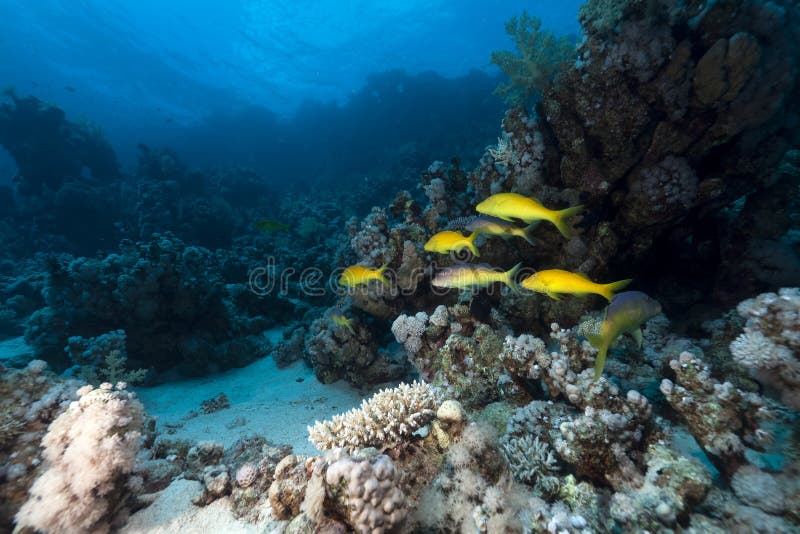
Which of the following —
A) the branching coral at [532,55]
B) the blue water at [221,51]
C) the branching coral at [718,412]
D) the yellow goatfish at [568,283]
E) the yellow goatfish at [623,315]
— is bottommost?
the branching coral at [718,412]

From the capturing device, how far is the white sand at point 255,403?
518 cm

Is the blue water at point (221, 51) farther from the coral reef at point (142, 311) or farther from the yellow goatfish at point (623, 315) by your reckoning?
the yellow goatfish at point (623, 315)

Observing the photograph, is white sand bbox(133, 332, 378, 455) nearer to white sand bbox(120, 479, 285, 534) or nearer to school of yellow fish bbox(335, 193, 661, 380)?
white sand bbox(120, 479, 285, 534)

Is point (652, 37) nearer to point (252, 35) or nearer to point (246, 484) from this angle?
point (246, 484)

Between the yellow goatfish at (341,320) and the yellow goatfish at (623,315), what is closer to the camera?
the yellow goatfish at (623,315)

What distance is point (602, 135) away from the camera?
456 centimetres

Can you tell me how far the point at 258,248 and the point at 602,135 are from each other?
13588 millimetres

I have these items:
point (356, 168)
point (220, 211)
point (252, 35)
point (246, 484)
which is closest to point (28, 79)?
point (252, 35)

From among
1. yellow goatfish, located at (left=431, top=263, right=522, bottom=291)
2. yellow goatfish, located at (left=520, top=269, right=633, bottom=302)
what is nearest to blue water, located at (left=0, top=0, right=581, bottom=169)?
yellow goatfish, located at (left=431, top=263, right=522, bottom=291)

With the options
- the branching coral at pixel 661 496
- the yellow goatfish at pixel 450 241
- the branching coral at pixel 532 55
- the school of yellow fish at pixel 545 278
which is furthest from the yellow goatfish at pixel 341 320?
the branching coral at pixel 532 55

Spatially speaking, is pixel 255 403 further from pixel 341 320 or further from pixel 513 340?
pixel 513 340

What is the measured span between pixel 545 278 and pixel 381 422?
186cm

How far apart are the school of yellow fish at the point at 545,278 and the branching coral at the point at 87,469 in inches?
115

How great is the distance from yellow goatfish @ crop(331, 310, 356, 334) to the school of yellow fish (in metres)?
1.22
